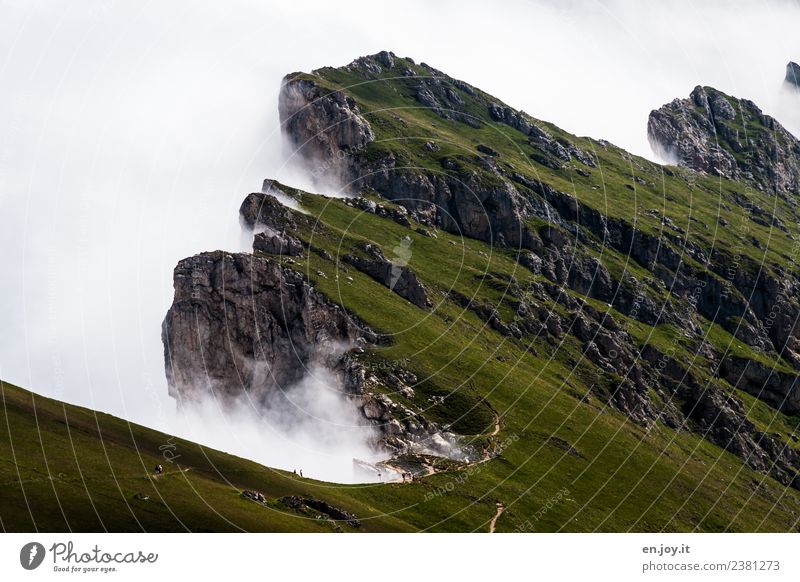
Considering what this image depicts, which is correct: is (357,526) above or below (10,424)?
below

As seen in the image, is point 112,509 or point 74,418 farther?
point 74,418

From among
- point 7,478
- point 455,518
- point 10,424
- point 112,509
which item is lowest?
point 455,518

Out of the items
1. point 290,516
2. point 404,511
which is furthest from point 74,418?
point 404,511

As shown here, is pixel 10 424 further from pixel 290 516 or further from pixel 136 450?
pixel 290 516

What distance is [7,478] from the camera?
123 m

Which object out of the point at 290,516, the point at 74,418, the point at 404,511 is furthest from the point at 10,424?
the point at 404,511

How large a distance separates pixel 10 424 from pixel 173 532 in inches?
1708

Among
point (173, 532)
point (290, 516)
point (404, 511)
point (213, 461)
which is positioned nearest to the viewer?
point (173, 532)

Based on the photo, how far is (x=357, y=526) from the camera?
513 feet

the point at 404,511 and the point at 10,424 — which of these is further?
the point at 404,511

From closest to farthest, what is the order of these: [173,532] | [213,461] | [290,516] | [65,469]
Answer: [173,532] < [65,469] < [290,516] < [213,461]
